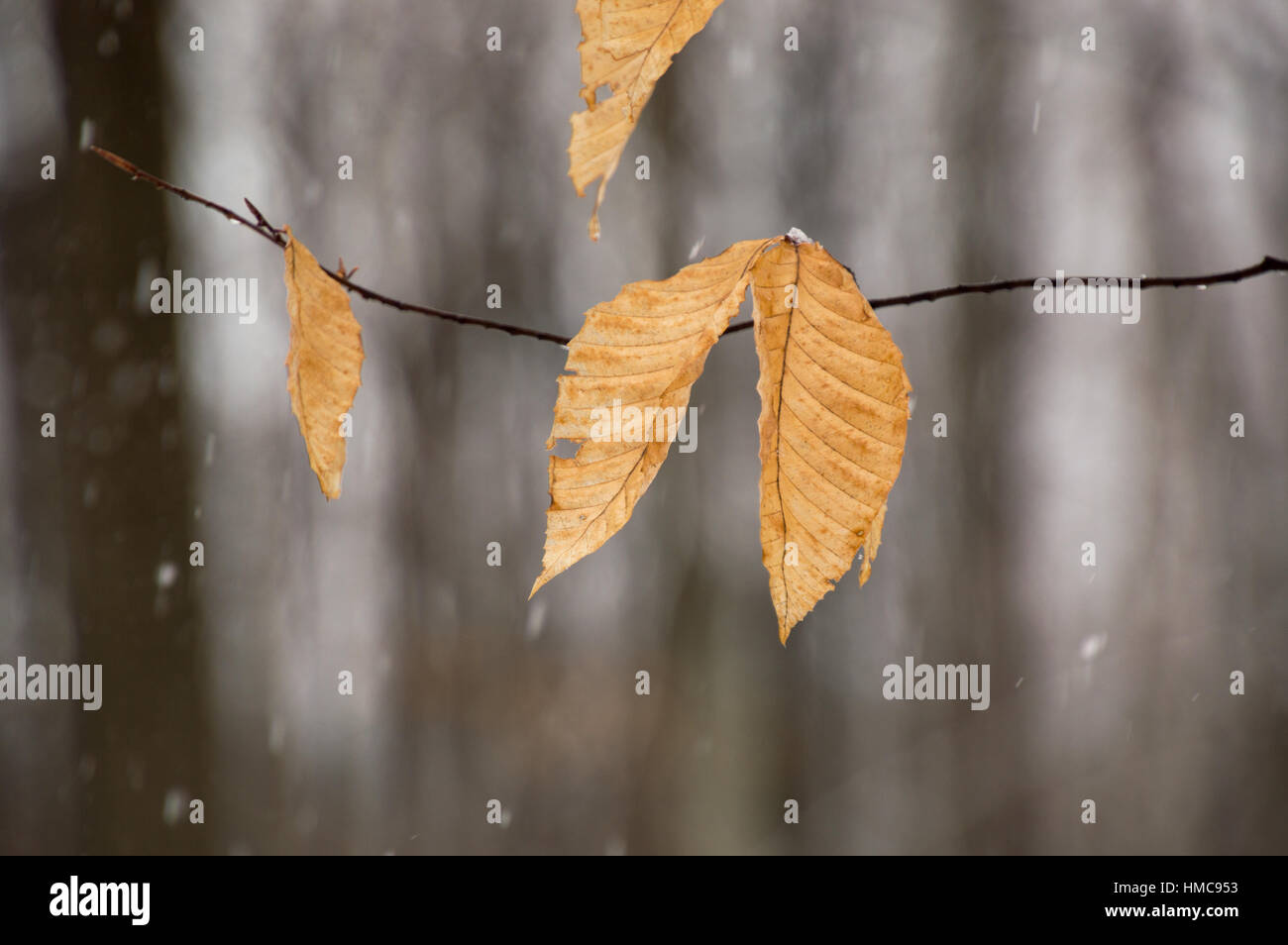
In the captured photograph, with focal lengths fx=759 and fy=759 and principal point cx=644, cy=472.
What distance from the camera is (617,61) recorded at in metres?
0.29

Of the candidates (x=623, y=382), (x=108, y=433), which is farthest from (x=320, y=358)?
(x=108, y=433)

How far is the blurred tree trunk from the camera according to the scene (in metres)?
1.58

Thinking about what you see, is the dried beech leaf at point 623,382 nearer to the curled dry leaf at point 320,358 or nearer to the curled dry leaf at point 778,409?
the curled dry leaf at point 778,409

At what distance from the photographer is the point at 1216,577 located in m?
1.96

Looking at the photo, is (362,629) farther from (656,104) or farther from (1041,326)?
(1041,326)

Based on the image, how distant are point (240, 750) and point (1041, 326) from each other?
225 cm

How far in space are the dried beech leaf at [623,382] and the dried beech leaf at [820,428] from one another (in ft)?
0.07

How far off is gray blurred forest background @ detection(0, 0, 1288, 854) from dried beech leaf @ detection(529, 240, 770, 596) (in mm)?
1639

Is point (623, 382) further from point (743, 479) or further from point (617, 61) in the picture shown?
point (743, 479)

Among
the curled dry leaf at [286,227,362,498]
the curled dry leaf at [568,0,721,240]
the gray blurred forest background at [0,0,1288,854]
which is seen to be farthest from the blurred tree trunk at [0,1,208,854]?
the curled dry leaf at [568,0,721,240]

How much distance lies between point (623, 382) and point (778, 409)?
6cm

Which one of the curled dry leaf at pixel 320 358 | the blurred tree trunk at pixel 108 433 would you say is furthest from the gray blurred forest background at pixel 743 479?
the curled dry leaf at pixel 320 358

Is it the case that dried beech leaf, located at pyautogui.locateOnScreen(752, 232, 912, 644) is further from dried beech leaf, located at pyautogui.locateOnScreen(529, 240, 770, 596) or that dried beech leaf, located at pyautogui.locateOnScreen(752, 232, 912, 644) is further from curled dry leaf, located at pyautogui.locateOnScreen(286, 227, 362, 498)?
curled dry leaf, located at pyautogui.locateOnScreen(286, 227, 362, 498)

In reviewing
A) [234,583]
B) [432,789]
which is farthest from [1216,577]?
[234,583]
